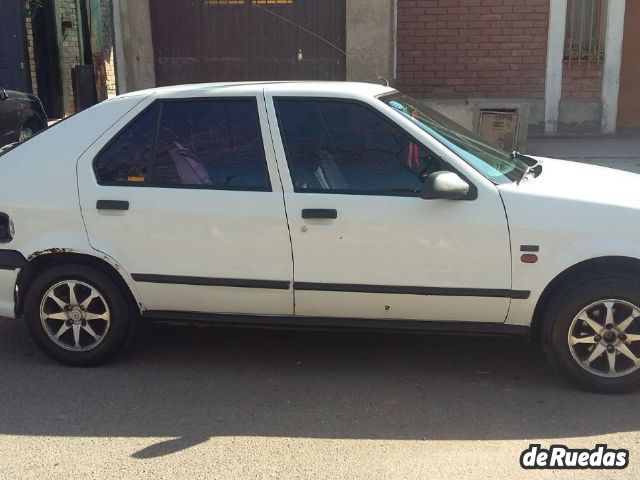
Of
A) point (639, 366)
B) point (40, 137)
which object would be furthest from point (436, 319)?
point (40, 137)

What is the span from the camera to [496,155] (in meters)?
4.55

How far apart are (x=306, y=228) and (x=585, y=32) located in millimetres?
9707

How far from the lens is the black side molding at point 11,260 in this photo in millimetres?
4312

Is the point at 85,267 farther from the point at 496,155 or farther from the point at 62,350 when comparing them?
the point at 496,155

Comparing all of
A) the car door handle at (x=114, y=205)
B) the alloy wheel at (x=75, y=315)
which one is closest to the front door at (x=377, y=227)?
the car door handle at (x=114, y=205)

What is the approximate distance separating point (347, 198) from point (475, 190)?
0.69 m

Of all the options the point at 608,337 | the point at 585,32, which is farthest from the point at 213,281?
the point at 585,32

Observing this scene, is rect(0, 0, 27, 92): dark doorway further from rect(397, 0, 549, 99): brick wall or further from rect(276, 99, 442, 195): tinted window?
rect(276, 99, 442, 195): tinted window

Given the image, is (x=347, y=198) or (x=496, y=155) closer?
(x=347, y=198)

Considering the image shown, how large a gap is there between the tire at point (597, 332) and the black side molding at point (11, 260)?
3011 mm

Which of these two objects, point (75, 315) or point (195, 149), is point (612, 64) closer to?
point (195, 149)

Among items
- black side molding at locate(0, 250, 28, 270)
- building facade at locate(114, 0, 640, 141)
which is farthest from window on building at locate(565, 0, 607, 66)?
black side molding at locate(0, 250, 28, 270)

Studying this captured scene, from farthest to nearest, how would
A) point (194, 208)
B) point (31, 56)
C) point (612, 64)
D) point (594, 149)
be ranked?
1. point (31, 56)
2. point (612, 64)
3. point (594, 149)
4. point (194, 208)

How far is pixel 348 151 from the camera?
417cm
